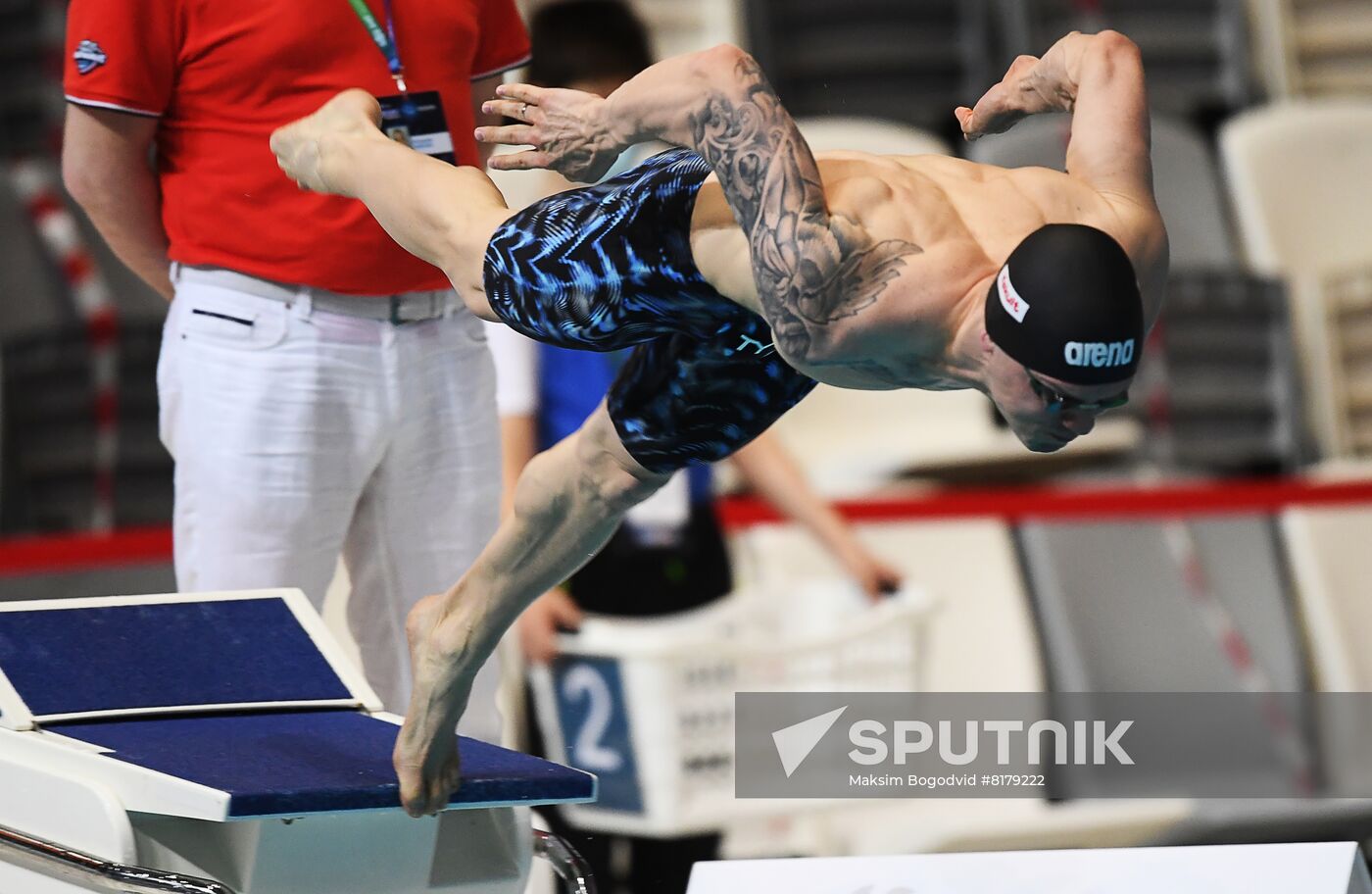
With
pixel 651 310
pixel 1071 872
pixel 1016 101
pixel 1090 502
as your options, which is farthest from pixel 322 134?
pixel 1090 502

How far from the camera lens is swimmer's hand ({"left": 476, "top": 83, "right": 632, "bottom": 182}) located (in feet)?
6.64

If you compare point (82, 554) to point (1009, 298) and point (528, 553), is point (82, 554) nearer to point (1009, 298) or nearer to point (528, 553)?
point (528, 553)

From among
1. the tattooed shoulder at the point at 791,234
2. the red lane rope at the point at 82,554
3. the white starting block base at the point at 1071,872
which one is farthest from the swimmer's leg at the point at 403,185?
the red lane rope at the point at 82,554

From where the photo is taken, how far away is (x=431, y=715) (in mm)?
2146

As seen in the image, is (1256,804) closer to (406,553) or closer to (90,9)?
(406,553)

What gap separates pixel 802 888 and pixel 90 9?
139cm

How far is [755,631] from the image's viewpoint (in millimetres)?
3756

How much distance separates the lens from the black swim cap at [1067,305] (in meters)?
1.73

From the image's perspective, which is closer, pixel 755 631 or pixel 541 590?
pixel 541 590

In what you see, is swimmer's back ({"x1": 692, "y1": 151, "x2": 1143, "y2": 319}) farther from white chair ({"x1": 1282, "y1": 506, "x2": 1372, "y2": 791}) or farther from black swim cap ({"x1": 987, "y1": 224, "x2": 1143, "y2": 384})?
white chair ({"x1": 1282, "y1": 506, "x2": 1372, "y2": 791})

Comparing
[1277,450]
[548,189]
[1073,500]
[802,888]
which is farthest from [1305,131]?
[802,888]

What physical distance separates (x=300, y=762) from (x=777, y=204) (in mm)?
834

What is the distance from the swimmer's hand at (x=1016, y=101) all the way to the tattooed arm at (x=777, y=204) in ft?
1.23

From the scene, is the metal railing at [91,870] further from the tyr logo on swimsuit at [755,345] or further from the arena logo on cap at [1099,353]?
the arena logo on cap at [1099,353]
